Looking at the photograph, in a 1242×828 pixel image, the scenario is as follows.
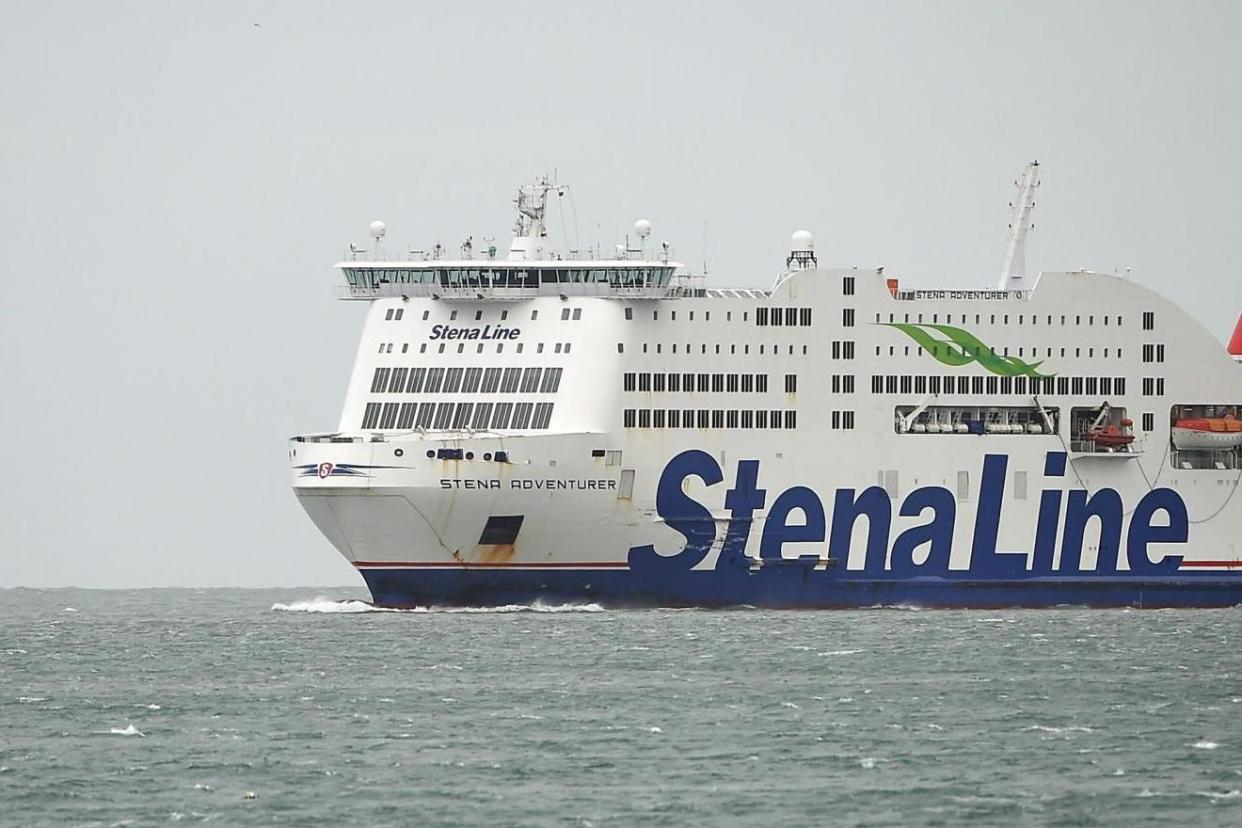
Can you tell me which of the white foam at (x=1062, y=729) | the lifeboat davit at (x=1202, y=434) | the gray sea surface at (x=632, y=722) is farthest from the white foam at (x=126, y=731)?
the lifeboat davit at (x=1202, y=434)

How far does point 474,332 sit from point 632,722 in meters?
20.5

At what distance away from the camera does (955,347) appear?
55.8m

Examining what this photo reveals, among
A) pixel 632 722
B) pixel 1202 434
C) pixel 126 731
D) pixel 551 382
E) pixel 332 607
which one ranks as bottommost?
pixel 126 731

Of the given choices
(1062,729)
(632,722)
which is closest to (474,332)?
(632,722)

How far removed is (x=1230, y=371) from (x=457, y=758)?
30.1 metres

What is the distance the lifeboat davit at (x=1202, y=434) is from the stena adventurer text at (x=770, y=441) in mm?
Answer: 66

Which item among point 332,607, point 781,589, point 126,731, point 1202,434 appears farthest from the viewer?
point 332,607

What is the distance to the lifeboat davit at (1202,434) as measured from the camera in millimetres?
56875

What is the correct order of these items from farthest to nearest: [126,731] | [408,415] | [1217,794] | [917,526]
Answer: [917,526]
[408,415]
[126,731]
[1217,794]

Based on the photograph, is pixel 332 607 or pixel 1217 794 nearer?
pixel 1217 794

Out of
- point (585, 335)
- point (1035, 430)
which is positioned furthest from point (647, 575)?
point (1035, 430)

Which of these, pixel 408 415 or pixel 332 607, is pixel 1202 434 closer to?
pixel 408 415

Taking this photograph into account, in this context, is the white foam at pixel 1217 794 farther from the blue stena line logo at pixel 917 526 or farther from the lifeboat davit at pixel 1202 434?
the lifeboat davit at pixel 1202 434

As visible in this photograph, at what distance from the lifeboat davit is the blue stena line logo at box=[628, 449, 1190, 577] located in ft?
4.18
